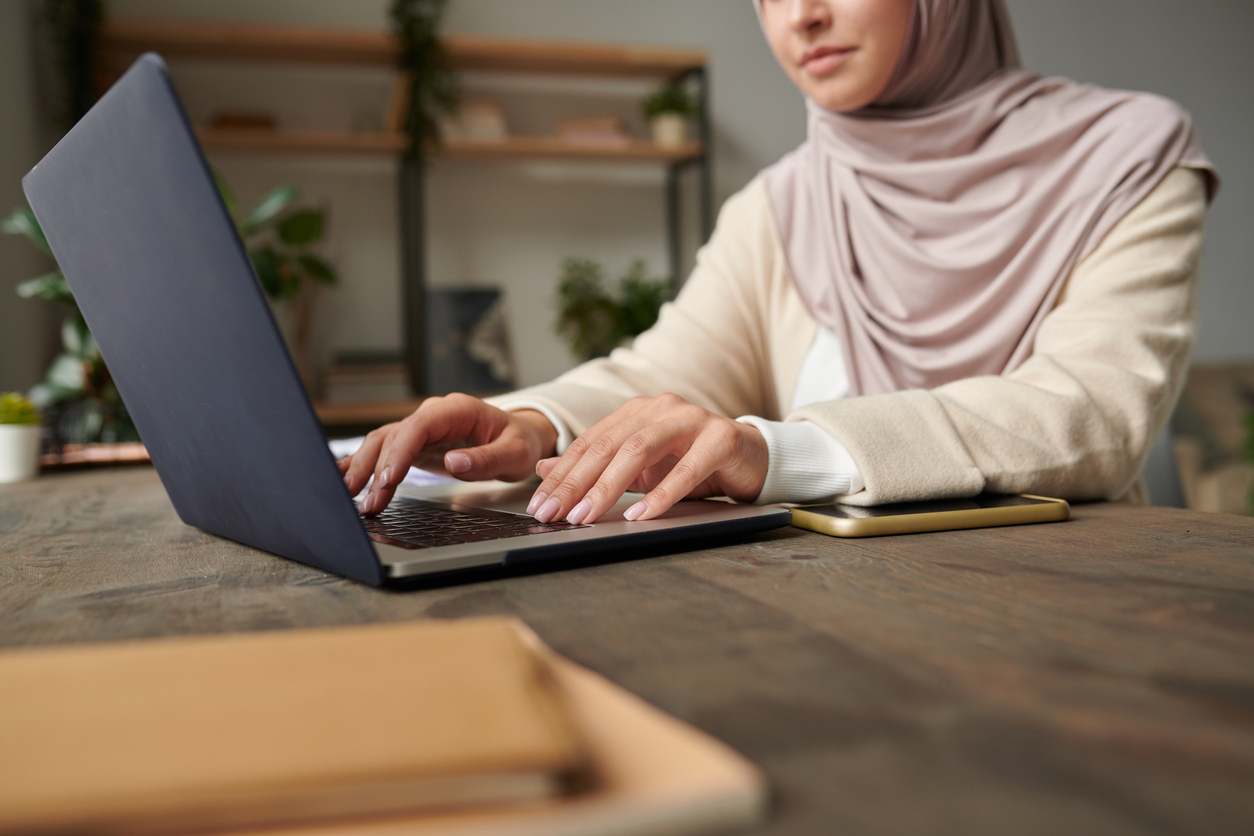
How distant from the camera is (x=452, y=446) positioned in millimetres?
834

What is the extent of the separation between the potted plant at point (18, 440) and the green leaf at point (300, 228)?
1500 mm

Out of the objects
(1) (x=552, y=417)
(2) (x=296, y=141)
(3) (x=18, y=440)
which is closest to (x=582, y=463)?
(1) (x=552, y=417)

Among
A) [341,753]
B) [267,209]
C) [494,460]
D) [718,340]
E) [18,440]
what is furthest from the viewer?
[267,209]

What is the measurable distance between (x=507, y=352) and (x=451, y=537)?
2.73 meters

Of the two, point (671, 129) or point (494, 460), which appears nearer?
point (494, 460)

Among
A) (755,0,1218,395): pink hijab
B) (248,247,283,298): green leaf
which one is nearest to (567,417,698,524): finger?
(755,0,1218,395): pink hijab

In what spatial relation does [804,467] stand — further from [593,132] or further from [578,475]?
[593,132]

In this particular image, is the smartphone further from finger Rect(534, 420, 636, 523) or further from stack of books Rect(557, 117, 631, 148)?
stack of books Rect(557, 117, 631, 148)

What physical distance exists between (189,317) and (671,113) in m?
2.97

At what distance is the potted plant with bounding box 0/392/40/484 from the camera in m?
1.18

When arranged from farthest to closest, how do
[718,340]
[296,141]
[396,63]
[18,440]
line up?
[396,63]
[296,141]
[718,340]
[18,440]

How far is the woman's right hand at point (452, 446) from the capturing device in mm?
716

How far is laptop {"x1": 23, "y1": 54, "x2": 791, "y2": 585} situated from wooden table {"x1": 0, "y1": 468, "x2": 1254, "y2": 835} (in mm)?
20

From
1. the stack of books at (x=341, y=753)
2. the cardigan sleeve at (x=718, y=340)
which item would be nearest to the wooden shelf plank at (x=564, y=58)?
the cardigan sleeve at (x=718, y=340)
